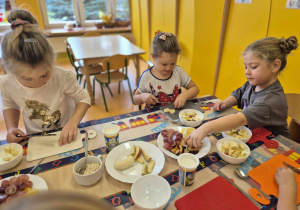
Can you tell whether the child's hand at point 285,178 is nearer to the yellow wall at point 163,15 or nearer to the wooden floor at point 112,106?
the wooden floor at point 112,106

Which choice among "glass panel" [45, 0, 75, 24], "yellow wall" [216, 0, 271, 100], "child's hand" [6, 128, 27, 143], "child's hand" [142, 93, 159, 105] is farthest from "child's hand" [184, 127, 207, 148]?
"glass panel" [45, 0, 75, 24]

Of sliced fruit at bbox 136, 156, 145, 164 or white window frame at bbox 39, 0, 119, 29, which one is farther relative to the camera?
white window frame at bbox 39, 0, 119, 29

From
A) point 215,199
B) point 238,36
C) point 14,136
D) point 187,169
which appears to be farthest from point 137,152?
point 238,36

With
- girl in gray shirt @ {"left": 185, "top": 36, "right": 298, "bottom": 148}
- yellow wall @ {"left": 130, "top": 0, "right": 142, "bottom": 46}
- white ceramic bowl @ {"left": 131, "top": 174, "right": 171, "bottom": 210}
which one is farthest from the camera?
yellow wall @ {"left": 130, "top": 0, "right": 142, "bottom": 46}

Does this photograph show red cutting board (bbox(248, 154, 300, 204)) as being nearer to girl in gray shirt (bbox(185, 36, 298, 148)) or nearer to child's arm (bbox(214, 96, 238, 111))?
girl in gray shirt (bbox(185, 36, 298, 148))

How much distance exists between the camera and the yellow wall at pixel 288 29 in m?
1.55

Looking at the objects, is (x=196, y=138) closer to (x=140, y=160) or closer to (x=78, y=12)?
(x=140, y=160)

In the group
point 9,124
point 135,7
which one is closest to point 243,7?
point 9,124

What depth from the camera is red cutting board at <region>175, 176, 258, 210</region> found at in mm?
631

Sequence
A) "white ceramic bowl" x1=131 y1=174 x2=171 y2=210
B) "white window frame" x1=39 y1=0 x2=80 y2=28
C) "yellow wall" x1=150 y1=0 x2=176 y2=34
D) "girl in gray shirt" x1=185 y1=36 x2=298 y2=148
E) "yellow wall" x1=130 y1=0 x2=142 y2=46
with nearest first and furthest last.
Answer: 1. "white ceramic bowl" x1=131 y1=174 x2=171 y2=210
2. "girl in gray shirt" x1=185 y1=36 x2=298 y2=148
3. "yellow wall" x1=150 y1=0 x2=176 y2=34
4. "white window frame" x1=39 y1=0 x2=80 y2=28
5. "yellow wall" x1=130 y1=0 x2=142 y2=46

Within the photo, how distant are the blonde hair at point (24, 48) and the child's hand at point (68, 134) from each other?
0.34 m

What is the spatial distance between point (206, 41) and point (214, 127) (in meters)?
1.87

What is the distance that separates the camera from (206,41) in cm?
248

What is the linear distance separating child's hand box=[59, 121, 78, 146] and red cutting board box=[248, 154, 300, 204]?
0.83 m
